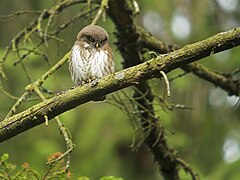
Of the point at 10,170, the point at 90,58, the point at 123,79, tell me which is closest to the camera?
the point at 10,170

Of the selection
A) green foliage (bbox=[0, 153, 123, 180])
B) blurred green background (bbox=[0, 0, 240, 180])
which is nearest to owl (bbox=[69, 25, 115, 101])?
blurred green background (bbox=[0, 0, 240, 180])

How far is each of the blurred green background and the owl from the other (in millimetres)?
1256

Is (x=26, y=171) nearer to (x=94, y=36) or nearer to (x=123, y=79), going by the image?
(x=123, y=79)

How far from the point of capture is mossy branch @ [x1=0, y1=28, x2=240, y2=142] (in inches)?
118

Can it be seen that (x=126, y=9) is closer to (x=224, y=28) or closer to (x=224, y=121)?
(x=224, y=28)

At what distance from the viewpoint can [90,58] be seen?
4473 millimetres

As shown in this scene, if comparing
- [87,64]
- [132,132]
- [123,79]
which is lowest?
[123,79]

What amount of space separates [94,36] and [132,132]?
205cm

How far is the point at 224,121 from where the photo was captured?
6.13 m

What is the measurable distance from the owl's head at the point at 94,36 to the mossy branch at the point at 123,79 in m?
1.09

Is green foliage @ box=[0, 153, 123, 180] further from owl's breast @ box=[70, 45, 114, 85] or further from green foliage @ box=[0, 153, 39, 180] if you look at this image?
owl's breast @ box=[70, 45, 114, 85]

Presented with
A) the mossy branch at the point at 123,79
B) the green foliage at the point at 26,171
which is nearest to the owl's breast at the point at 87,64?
the mossy branch at the point at 123,79

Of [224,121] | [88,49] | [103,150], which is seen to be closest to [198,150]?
[224,121]

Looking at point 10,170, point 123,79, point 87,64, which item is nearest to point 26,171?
point 10,170
